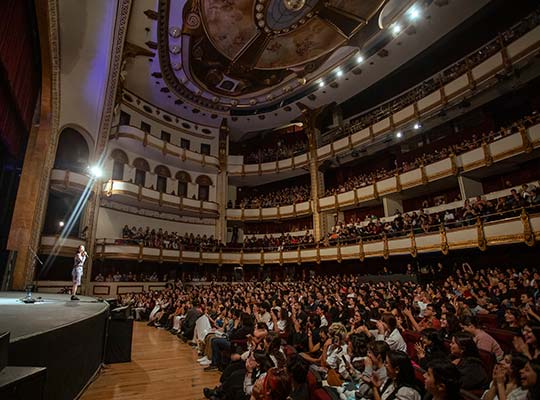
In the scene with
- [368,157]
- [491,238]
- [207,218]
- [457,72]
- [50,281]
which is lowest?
[50,281]

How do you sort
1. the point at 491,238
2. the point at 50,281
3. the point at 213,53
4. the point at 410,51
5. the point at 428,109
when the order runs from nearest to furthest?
the point at 491,238
the point at 50,281
the point at 428,109
the point at 410,51
the point at 213,53

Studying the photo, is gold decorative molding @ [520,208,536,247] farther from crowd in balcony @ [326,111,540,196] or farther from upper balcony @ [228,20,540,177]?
upper balcony @ [228,20,540,177]

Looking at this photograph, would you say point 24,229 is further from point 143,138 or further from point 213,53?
point 213,53

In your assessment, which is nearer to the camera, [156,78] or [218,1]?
[218,1]

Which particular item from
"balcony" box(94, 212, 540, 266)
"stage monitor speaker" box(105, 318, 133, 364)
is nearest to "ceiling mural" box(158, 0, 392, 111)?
"balcony" box(94, 212, 540, 266)

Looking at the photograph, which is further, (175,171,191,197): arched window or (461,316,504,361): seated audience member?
(175,171,191,197): arched window

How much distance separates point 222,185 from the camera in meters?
20.9

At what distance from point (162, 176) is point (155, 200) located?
2391mm

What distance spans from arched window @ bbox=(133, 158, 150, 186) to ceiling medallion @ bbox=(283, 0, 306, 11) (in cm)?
1149

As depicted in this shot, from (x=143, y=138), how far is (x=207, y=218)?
6.43 metres

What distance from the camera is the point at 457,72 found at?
12648 millimetres

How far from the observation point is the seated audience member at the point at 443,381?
2049 mm

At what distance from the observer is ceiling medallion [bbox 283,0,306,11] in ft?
48.1

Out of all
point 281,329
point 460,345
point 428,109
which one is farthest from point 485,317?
point 428,109
